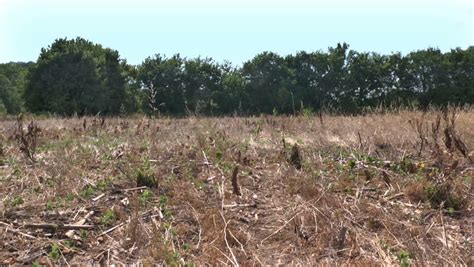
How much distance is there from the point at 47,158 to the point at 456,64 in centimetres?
4056

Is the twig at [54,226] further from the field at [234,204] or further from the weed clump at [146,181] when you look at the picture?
the weed clump at [146,181]

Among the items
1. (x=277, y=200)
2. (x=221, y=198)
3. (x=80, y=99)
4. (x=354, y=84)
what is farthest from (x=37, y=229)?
(x=354, y=84)

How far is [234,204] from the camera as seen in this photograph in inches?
164

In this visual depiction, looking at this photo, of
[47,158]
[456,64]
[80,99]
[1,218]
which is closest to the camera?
[1,218]

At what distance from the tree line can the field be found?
2933 cm

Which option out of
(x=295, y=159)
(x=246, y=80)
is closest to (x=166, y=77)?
(x=246, y=80)

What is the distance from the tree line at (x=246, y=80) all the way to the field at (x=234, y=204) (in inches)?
1155

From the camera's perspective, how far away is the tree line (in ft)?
115

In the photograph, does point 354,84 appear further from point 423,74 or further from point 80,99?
point 80,99

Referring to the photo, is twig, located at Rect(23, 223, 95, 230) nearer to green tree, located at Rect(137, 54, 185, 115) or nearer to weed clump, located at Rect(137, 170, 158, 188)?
weed clump, located at Rect(137, 170, 158, 188)

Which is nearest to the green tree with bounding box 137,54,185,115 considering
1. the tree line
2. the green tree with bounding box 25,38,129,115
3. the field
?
the tree line

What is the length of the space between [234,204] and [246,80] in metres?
38.9

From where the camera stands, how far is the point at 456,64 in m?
39.0

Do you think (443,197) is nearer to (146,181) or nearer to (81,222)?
(146,181)
